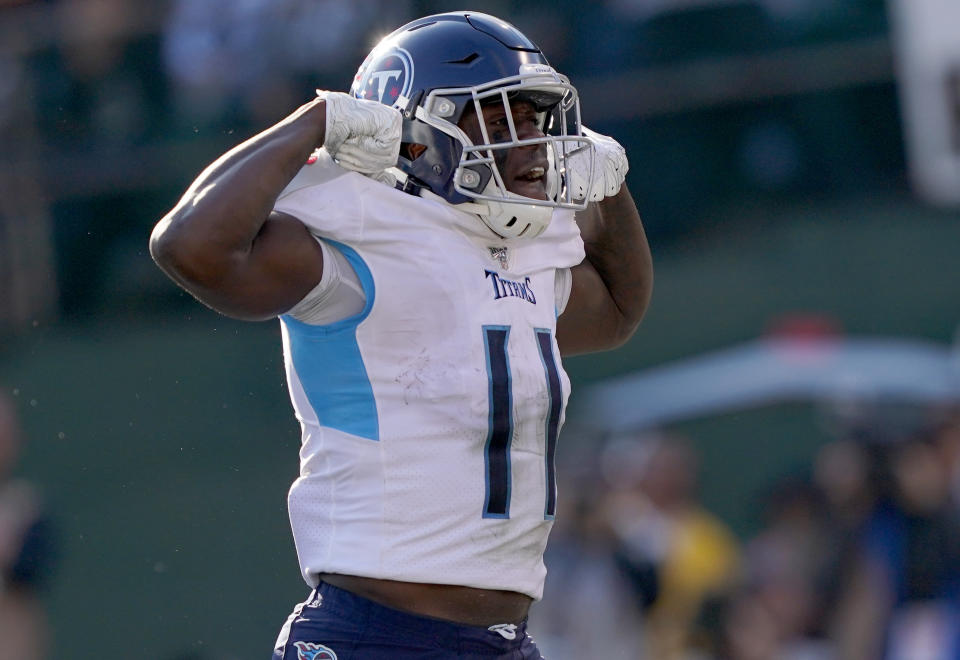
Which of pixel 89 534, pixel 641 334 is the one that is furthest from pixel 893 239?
pixel 89 534

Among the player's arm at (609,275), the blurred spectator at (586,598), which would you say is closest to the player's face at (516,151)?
the player's arm at (609,275)

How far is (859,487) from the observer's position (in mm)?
6422

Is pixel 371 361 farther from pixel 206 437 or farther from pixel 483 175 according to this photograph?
pixel 206 437

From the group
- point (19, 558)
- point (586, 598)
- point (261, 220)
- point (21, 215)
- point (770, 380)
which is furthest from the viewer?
point (21, 215)

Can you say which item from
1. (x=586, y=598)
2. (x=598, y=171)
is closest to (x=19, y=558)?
(x=586, y=598)

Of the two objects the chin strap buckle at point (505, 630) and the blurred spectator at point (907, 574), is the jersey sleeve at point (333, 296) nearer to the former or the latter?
the chin strap buckle at point (505, 630)

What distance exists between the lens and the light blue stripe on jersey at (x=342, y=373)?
2816mm

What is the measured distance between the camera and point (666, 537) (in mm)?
6684

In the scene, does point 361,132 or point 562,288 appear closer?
point 361,132

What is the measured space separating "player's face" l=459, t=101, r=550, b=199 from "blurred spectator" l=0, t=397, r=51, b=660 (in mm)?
4523

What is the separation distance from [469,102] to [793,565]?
13.1 feet

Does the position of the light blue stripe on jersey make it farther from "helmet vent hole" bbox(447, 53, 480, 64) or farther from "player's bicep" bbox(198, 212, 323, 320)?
"helmet vent hole" bbox(447, 53, 480, 64)

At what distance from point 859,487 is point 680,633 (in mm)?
953

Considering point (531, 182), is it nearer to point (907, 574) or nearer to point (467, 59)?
point (467, 59)
